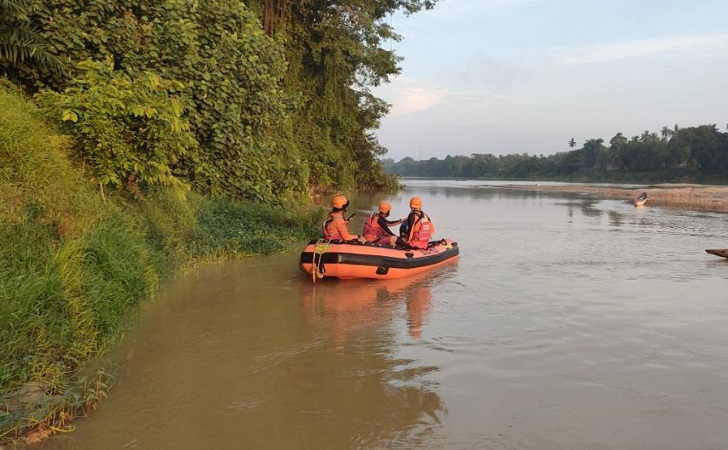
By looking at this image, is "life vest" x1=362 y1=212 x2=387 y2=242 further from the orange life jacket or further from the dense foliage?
the dense foliage

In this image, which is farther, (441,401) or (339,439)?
(441,401)

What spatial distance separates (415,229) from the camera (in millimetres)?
9750

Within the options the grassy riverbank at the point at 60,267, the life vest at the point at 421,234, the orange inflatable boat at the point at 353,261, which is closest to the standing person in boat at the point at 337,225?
the orange inflatable boat at the point at 353,261

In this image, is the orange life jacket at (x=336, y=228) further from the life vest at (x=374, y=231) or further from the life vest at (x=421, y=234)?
the life vest at (x=421, y=234)

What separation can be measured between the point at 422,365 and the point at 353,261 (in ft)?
12.1

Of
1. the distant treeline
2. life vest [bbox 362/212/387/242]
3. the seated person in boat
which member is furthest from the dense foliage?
the distant treeline

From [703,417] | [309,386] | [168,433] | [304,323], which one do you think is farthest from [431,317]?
[168,433]

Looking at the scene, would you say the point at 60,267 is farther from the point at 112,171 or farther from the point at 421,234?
the point at 421,234

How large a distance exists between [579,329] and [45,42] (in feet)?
30.0

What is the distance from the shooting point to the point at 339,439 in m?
3.76

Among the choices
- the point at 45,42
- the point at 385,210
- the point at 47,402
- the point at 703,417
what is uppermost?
the point at 45,42

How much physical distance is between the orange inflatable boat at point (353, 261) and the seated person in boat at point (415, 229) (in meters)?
0.52

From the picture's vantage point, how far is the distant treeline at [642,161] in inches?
2616

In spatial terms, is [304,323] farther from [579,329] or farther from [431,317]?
[579,329]
